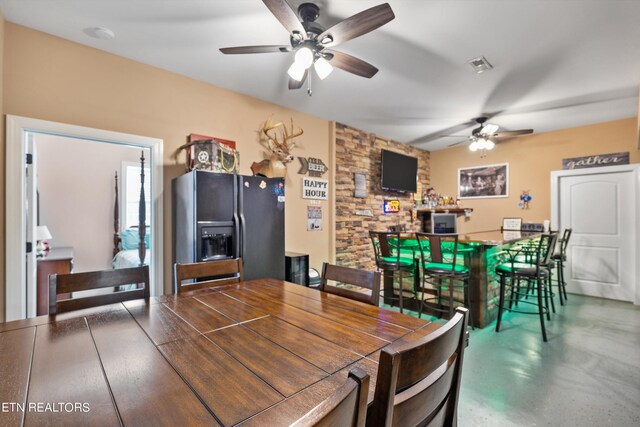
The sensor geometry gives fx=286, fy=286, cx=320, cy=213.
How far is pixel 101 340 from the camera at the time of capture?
1044 mm

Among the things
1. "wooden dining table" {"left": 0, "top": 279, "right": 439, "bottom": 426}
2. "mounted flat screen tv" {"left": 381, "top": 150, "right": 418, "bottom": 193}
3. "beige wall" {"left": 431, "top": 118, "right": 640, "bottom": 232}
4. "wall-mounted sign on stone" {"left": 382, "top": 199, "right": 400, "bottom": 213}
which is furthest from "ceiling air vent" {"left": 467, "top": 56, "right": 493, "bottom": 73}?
"beige wall" {"left": 431, "top": 118, "right": 640, "bottom": 232}

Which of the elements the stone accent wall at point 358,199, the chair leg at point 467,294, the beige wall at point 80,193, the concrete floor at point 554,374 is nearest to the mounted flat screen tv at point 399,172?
the stone accent wall at point 358,199

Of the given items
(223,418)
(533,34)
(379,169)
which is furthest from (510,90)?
(223,418)

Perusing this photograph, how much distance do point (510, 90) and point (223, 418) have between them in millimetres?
4103

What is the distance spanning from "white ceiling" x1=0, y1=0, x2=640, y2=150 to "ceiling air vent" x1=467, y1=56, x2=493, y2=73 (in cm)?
5

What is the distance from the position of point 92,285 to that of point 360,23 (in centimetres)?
212

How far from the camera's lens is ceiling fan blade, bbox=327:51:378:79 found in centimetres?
214

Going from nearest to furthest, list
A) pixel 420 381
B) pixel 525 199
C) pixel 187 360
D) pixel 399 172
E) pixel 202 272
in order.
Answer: pixel 420 381, pixel 187 360, pixel 202 272, pixel 525 199, pixel 399 172

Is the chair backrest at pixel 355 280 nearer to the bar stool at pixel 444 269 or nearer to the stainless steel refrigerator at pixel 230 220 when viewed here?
the stainless steel refrigerator at pixel 230 220

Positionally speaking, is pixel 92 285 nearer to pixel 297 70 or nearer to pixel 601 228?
pixel 297 70

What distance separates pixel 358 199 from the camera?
5.00m

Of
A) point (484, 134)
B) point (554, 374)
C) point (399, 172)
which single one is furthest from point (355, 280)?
point (399, 172)

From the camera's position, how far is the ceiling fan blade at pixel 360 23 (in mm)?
1619

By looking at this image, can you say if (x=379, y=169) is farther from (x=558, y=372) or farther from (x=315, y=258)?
(x=558, y=372)
